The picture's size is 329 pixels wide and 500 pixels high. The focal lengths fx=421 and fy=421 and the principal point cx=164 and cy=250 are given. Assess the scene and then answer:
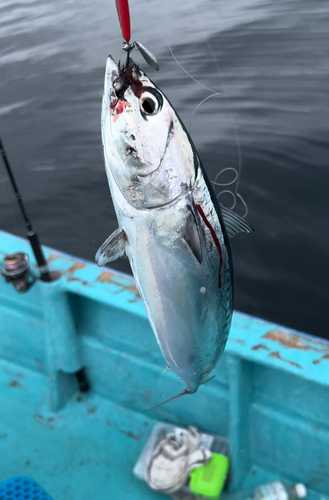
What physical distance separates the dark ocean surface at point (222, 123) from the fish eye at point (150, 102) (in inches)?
158

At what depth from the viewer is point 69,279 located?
9.84 ft

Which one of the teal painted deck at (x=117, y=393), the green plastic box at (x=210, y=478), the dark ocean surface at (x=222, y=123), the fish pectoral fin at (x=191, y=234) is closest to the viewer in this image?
the fish pectoral fin at (x=191, y=234)

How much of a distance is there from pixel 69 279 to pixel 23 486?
61.6 inches

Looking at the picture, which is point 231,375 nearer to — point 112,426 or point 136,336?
point 136,336

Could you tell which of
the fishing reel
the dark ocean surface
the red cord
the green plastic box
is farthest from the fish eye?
the dark ocean surface

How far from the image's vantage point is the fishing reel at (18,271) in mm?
2904

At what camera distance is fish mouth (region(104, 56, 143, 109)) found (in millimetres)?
1175

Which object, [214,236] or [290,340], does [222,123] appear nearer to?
[290,340]

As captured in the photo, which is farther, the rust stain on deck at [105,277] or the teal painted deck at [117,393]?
the rust stain on deck at [105,277]

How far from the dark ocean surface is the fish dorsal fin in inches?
141

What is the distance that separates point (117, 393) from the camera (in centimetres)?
332

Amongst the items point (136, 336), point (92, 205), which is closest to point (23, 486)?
point (136, 336)

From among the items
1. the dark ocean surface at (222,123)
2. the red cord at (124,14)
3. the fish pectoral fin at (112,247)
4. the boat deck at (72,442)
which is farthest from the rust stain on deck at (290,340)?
the dark ocean surface at (222,123)

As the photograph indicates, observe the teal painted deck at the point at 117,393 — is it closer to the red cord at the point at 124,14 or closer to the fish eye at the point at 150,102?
the fish eye at the point at 150,102
